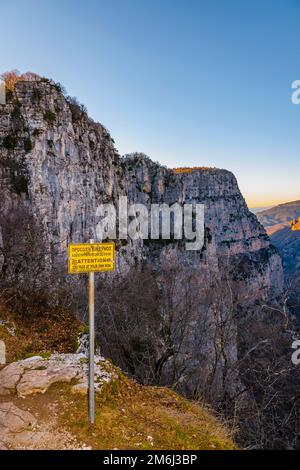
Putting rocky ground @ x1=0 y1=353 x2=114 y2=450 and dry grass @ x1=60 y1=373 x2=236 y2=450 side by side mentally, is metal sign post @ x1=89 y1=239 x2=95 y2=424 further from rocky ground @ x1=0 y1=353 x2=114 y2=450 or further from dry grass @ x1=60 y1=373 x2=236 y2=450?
rocky ground @ x1=0 y1=353 x2=114 y2=450

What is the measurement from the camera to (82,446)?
533 centimetres

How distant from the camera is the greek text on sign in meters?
5.61

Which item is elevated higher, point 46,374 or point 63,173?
point 63,173

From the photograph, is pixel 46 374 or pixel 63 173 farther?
pixel 63 173

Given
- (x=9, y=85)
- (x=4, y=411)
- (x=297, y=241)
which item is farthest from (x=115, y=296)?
(x=297, y=241)

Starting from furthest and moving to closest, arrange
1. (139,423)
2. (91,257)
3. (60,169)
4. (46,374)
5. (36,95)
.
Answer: (60,169)
(36,95)
(46,374)
(139,423)
(91,257)

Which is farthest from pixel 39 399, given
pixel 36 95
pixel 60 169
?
pixel 36 95

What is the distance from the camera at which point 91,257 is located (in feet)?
18.6

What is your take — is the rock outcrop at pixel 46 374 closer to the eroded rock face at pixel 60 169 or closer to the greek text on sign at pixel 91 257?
the greek text on sign at pixel 91 257

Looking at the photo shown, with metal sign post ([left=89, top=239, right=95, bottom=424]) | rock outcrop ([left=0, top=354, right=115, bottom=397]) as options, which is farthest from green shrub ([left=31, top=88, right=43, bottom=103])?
metal sign post ([left=89, top=239, right=95, bottom=424])

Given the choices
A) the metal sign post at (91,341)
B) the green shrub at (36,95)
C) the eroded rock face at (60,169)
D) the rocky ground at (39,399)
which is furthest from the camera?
the green shrub at (36,95)

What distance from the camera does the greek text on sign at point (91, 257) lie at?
18.4 ft

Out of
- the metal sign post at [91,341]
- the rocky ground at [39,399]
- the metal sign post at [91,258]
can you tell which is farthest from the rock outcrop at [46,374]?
the metal sign post at [91,258]

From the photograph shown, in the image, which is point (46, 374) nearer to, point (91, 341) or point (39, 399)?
point (39, 399)
